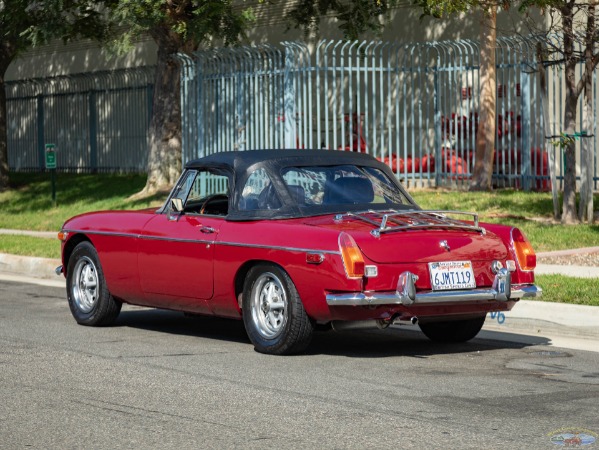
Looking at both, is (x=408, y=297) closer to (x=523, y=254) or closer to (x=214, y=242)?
(x=523, y=254)

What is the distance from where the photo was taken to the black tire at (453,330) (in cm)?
1022

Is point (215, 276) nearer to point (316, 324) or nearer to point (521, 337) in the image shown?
point (316, 324)

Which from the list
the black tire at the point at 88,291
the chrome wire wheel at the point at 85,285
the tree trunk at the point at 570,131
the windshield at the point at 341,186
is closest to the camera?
the windshield at the point at 341,186

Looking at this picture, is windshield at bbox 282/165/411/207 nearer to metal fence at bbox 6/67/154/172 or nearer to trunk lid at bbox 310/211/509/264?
trunk lid at bbox 310/211/509/264

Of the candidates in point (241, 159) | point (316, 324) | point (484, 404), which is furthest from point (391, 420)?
point (241, 159)

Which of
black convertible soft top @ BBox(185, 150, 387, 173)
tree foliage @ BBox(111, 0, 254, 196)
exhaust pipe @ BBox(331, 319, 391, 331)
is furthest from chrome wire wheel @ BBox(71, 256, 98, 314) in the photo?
tree foliage @ BBox(111, 0, 254, 196)

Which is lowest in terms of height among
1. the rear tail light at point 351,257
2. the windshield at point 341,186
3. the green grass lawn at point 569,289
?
the green grass lawn at point 569,289

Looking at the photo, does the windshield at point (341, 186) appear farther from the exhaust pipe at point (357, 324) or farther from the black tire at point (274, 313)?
the exhaust pipe at point (357, 324)

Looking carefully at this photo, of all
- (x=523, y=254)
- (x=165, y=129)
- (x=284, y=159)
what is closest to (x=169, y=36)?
(x=165, y=129)

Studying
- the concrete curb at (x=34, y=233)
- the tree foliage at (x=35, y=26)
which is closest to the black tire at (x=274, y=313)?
the concrete curb at (x=34, y=233)

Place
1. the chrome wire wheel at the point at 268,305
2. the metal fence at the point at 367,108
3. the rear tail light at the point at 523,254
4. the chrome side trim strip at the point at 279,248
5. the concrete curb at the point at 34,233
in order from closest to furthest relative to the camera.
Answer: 1. the chrome side trim strip at the point at 279,248
2. the chrome wire wheel at the point at 268,305
3. the rear tail light at the point at 523,254
4. the metal fence at the point at 367,108
5. the concrete curb at the point at 34,233

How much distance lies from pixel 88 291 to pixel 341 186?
2.73m

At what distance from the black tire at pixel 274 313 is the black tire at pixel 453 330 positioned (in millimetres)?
1281

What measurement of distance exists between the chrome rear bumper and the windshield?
127cm
